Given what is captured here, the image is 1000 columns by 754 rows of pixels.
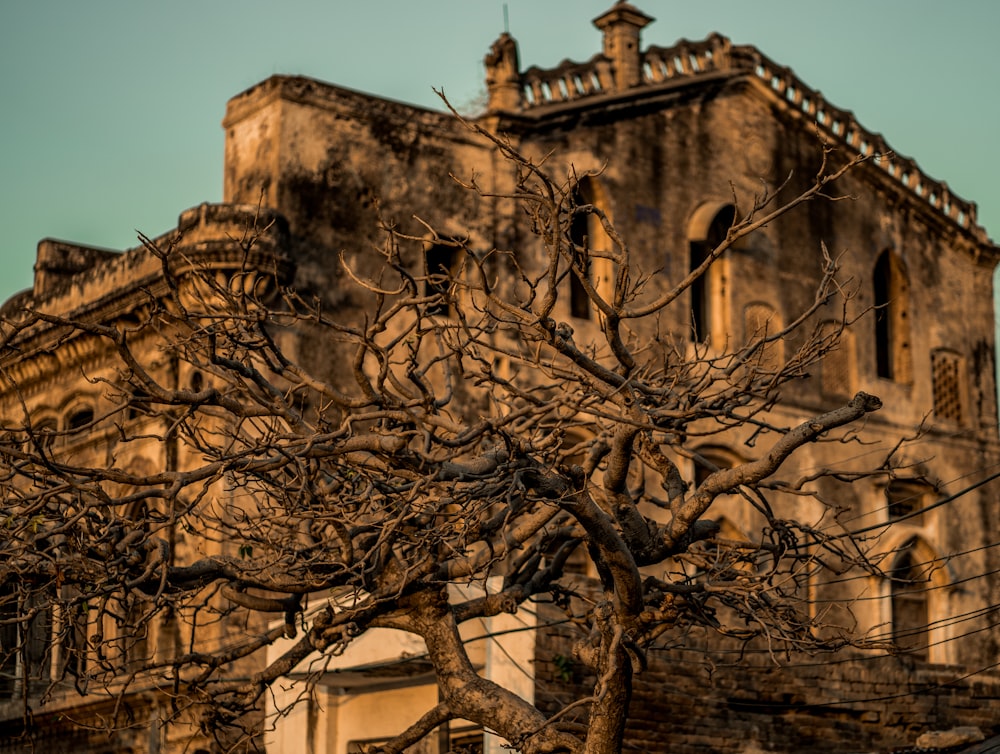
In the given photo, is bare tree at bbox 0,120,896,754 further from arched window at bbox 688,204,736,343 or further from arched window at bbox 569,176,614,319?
arched window at bbox 688,204,736,343

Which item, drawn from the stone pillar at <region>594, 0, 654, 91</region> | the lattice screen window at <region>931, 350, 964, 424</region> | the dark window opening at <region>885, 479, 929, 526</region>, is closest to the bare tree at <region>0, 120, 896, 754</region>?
the stone pillar at <region>594, 0, 654, 91</region>

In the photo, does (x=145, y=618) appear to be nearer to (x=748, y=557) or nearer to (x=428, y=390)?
(x=428, y=390)

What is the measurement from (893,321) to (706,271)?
357 cm

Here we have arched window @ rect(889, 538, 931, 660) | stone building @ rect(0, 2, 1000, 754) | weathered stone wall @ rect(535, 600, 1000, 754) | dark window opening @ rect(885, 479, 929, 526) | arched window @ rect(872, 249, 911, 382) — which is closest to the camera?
weathered stone wall @ rect(535, 600, 1000, 754)

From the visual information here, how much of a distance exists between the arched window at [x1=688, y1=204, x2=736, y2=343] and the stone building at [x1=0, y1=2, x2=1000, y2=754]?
1.7 inches

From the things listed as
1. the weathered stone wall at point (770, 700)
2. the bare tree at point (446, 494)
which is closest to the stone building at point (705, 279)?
the weathered stone wall at point (770, 700)

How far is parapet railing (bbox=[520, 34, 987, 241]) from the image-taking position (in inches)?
915

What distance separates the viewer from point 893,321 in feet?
84.8

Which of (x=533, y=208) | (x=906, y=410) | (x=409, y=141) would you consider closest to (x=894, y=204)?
(x=906, y=410)

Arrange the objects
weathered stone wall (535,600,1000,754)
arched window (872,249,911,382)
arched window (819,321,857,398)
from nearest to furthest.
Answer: weathered stone wall (535,600,1000,754)
arched window (819,321,857,398)
arched window (872,249,911,382)

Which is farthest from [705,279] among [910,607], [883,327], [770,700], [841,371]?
[770,700]

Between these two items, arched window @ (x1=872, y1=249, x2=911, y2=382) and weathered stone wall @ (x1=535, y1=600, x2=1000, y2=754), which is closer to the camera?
weathered stone wall @ (x1=535, y1=600, x2=1000, y2=754)

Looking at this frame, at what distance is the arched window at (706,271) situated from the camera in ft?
77.8

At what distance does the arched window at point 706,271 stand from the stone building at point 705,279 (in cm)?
4
